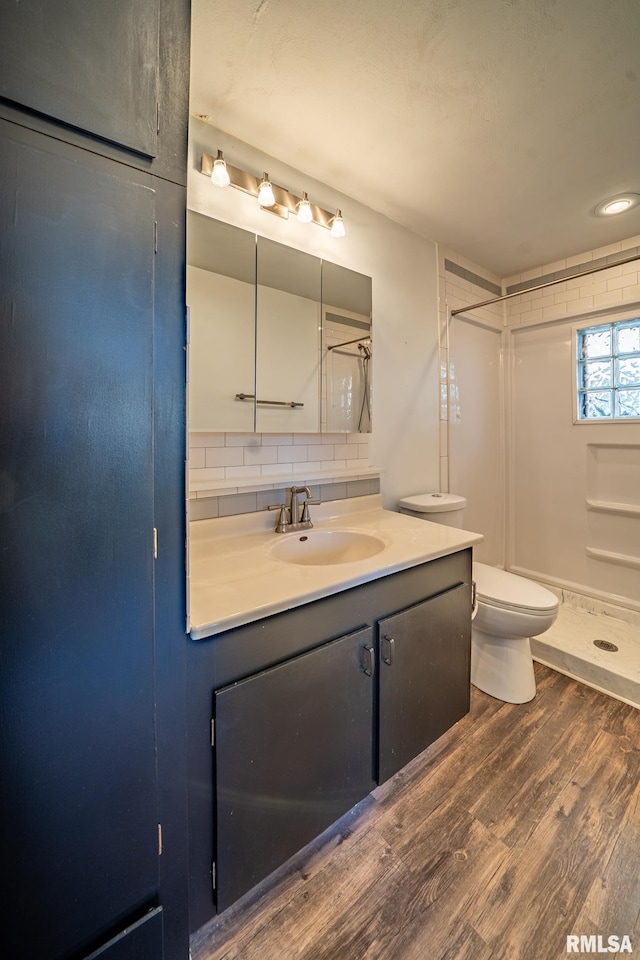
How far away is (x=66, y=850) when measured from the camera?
571 mm

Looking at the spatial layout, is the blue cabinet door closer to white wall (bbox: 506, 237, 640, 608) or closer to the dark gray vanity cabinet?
the dark gray vanity cabinet

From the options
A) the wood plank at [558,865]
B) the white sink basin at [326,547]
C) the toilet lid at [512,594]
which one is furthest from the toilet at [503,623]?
the white sink basin at [326,547]

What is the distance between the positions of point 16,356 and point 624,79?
1.89 m

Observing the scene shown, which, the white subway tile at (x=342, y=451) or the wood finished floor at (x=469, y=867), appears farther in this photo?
the white subway tile at (x=342, y=451)

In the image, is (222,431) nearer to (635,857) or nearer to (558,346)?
(635,857)

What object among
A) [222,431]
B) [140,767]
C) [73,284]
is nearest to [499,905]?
[140,767]

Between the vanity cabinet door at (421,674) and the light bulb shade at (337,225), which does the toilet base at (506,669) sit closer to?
the vanity cabinet door at (421,674)

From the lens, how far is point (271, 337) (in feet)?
4.55

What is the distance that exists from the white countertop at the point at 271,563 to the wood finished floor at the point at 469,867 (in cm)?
82

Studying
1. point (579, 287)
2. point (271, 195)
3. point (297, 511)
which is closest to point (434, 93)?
point (271, 195)

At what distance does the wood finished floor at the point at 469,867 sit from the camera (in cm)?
87

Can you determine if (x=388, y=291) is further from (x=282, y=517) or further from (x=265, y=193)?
(x=282, y=517)

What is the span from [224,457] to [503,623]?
1369 millimetres

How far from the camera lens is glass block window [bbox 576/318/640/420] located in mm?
2205
